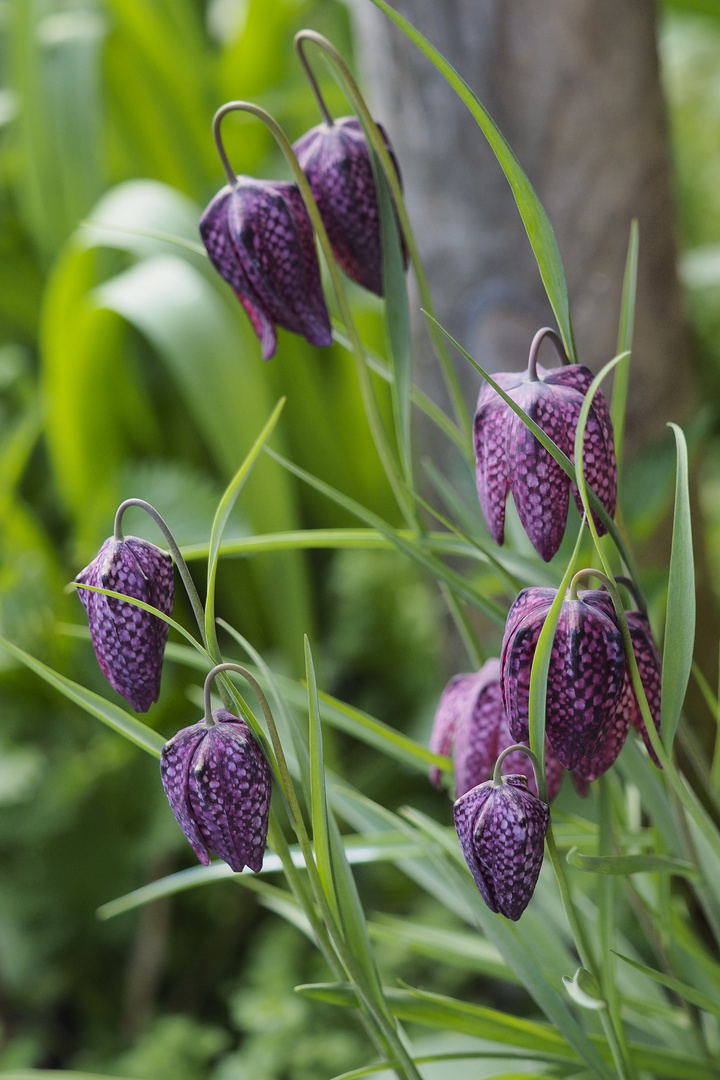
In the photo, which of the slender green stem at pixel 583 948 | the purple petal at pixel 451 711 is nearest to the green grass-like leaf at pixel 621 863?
the slender green stem at pixel 583 948

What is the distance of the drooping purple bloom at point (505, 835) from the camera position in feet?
1.26

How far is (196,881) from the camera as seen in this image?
1.97 feet

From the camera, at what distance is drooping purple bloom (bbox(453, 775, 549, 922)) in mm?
383

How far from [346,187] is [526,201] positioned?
0.41 ft

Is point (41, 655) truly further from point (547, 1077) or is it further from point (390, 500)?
point (547, 1077)

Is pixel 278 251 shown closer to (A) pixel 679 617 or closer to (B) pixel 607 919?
(A) pixel 679 617

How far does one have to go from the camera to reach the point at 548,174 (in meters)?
0.90

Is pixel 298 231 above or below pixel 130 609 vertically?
above

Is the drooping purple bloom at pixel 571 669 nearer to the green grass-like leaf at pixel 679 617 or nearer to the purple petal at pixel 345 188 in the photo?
the green grass-like leaf at pixel 679 617

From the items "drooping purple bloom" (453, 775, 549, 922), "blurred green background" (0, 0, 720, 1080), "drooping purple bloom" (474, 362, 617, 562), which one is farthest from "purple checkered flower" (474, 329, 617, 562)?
"blurred green background" (0, 0, 720, 1080)

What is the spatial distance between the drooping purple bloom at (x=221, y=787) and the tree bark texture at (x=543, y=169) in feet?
2.06

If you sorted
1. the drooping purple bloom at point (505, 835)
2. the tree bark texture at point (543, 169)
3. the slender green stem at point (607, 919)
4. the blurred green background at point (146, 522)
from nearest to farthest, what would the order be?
the drooping purple bloom at point (505, 835) < the slender green stem at point (607, 919) < the tree bark texture at point (543, 169) < the blurred green background at point (146, 522)

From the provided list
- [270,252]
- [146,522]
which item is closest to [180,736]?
[270,252]

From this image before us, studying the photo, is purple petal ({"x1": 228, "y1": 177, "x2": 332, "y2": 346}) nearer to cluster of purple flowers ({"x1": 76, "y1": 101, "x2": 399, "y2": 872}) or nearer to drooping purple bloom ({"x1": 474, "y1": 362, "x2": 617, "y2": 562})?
cluster of purple flowers ({"x1": 76, "y1": 101, "x2": 399, "y2": 872})
